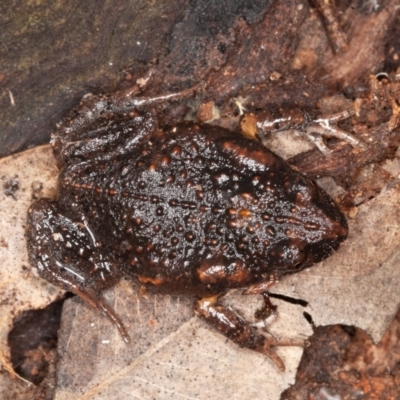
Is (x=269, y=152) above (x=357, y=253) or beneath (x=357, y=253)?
above

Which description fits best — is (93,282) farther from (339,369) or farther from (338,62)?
(338,62)

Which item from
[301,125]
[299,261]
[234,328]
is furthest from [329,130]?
[234,328]

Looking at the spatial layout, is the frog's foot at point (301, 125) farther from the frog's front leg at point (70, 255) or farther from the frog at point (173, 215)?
the frog's front leg at point (70, 255)

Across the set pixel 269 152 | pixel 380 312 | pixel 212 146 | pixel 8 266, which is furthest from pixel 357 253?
pixel 8 266

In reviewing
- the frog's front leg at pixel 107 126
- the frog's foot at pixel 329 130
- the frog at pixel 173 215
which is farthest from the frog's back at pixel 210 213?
the frog's foot at pixel 329 130

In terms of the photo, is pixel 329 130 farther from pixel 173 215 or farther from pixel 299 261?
pixel 173 215

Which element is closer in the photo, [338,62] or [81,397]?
[81,397]

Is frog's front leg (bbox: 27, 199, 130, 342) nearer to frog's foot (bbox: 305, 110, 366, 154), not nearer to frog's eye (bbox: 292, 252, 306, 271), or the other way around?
frog's eye (bbox: 292, 252, 306, 271)
